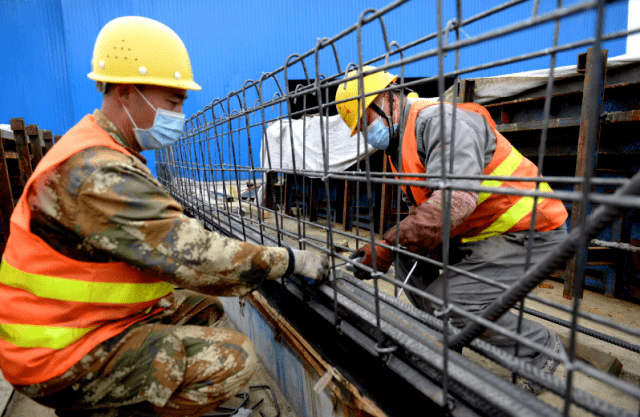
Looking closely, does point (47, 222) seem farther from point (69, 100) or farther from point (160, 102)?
point (69, 100)

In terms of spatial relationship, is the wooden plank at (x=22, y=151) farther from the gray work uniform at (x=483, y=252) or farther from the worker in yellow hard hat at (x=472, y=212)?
the gray work uniform at (x=483, y=252)

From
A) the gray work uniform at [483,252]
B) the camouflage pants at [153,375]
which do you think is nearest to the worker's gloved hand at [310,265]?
the camouflage pants at [153,375]

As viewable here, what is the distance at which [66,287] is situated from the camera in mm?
1320

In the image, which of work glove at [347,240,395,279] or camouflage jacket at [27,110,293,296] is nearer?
camouflage jacket at [27,110,293,296]

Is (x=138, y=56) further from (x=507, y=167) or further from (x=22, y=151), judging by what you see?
(x=22, y=151)

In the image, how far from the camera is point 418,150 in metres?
1.86

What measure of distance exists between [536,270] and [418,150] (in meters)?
1.21

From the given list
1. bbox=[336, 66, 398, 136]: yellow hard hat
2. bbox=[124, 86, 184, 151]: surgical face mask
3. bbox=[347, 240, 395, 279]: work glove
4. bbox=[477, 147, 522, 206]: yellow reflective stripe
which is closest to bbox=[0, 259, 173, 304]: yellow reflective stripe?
bbox=[124, 86, 184, 151]: surgical face mask

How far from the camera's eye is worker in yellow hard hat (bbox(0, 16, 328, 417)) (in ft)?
4.16

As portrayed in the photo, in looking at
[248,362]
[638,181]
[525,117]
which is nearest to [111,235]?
[248,362]

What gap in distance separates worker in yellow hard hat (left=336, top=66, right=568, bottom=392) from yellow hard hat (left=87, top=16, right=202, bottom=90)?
0.84 meters

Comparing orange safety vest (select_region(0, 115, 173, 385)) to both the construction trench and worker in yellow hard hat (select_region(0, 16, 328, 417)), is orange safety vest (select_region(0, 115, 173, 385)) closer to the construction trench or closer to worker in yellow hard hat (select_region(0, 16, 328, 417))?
worker in yellow hard hat (select_region(0, 16, 328, 417))

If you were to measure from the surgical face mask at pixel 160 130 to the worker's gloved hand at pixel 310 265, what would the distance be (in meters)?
0.79

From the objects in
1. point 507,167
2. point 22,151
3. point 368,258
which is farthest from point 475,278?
point 22,151
